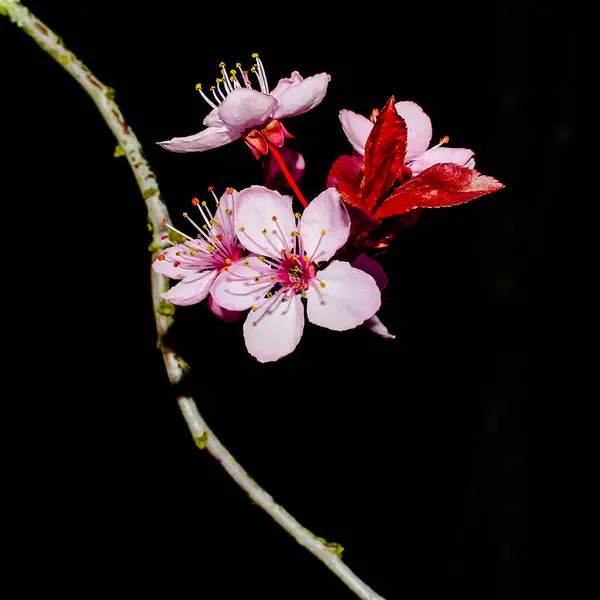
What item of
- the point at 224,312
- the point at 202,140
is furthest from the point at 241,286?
the point at 202,140

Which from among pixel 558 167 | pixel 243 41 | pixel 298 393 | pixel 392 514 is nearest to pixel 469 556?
pixel 392 514

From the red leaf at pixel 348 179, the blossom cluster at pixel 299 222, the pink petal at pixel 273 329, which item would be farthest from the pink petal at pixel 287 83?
the pink petal at pixel 273 329

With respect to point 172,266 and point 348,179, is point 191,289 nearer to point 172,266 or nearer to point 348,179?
point 172,266

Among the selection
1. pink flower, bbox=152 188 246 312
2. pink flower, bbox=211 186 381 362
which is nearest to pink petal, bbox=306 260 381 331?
pink flower, bbox=211 186 381 362

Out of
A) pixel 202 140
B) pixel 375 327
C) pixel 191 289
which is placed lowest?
pixel 375 327

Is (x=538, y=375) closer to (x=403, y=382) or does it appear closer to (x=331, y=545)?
(x=403, y=382)

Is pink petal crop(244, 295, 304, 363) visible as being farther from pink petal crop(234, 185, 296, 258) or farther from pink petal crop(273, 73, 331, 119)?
pink petal crop(273, 73, 331, 119)

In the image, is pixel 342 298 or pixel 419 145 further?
pixel 419 145
